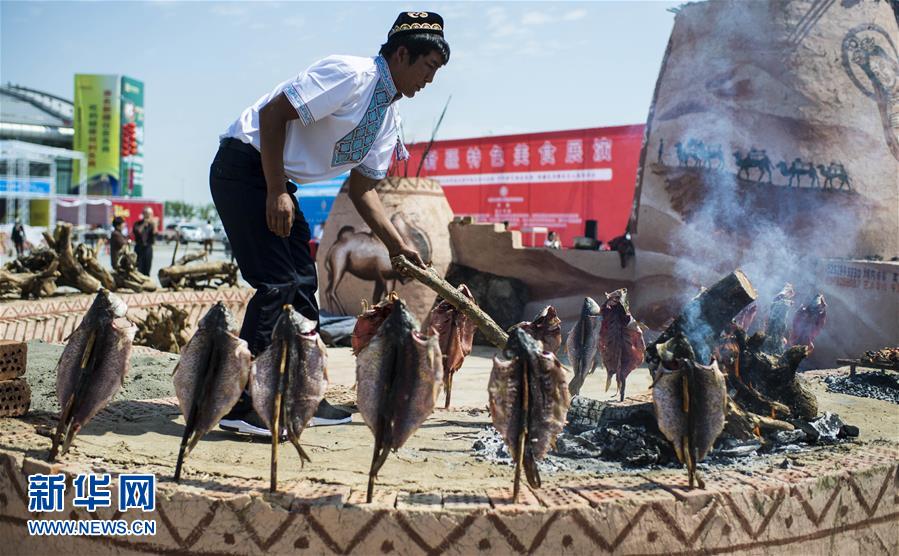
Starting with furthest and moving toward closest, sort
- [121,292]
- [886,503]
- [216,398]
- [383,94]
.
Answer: [121,292]
[383,94]
[886,503]
[216,398]

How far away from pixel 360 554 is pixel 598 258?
702cm

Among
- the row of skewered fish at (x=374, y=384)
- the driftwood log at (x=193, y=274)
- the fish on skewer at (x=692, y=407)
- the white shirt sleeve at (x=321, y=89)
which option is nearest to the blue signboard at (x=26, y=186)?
the driftwood log at (x=193, y=274)

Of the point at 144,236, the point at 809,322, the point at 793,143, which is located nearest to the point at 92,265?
the point at 144,236

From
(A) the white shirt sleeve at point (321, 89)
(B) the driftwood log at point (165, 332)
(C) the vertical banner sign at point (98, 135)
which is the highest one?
(C) the vertical banner sign at point (98, 135)

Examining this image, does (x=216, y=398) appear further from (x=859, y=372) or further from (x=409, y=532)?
(x=859, y=372)

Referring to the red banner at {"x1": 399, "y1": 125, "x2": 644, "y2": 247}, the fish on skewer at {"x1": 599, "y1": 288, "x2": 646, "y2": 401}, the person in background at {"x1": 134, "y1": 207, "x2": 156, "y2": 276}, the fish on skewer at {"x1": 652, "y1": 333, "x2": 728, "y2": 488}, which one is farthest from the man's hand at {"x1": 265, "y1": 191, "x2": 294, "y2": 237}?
the red banner at {"x1": 399, "y1": 125, "x2": 644, "y2": 247}

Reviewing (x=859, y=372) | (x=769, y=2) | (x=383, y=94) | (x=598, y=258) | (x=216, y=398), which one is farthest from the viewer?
(x=598, y=258)

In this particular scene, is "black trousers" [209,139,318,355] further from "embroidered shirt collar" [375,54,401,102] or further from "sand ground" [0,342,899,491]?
"embroidered shirt collar" [375,54,401,102]

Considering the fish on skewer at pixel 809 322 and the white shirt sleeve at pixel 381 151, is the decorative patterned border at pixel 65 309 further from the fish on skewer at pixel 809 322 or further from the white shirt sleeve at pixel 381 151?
the fish on skewer at pixel 809 322

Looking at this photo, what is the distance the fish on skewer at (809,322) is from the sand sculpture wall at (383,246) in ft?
13.7

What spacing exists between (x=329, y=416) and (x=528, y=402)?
1.69 metres

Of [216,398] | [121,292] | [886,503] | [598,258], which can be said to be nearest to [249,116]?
[216,398]

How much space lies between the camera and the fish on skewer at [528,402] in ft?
8.17

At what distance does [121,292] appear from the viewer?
966cm
